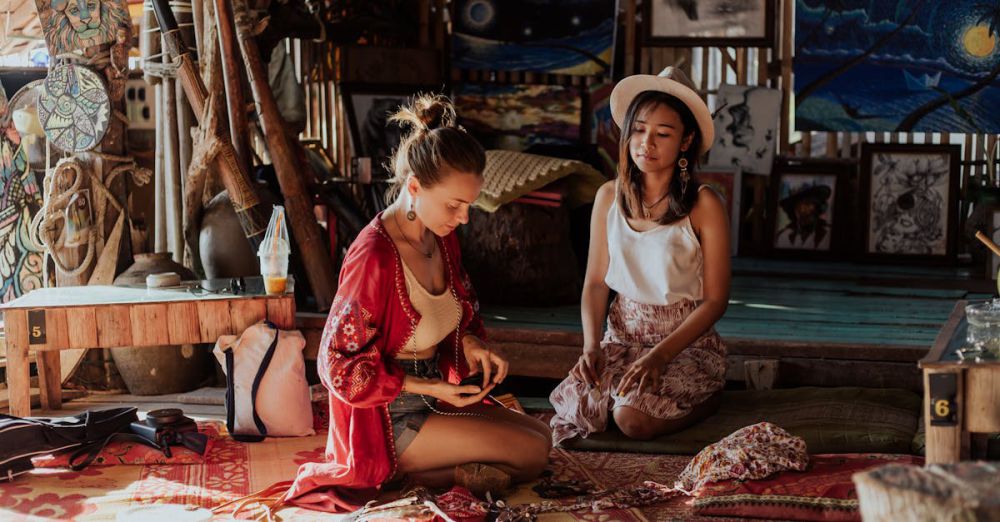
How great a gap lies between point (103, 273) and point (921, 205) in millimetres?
5801

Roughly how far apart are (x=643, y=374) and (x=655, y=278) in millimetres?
456

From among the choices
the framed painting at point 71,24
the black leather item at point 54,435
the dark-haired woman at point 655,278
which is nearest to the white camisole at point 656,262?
the dark-haired woman at point 655,278

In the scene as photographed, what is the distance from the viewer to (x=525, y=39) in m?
8.95

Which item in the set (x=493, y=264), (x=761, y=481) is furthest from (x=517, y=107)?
(x=761, y=481)

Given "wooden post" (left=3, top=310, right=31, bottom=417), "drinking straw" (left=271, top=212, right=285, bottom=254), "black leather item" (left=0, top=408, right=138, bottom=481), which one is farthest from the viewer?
"drinking straw" (left=271, top=212, right=285, bottom=254)

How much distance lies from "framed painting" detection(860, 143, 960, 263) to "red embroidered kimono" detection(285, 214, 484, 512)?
5.55 m

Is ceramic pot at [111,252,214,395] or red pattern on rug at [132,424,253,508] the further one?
ceramic pot at [111,252,214,395]

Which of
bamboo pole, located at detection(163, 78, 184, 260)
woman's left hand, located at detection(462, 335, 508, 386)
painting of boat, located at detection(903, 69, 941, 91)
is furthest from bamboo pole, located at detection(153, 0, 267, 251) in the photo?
painting of boat, located at detection(903, 69, 941, 91)

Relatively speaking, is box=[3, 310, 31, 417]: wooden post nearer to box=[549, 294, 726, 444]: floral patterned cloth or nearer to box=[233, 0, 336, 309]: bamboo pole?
box=[233, 0, 336, 309]: bamboo pole

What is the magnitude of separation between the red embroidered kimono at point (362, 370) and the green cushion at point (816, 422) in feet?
3.25

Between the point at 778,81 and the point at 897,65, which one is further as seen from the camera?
the point at 778,81

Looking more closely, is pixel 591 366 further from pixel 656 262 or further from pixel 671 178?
pixel 671 178

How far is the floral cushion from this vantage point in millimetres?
3793

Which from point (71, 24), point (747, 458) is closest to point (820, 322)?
point (747, 458)
